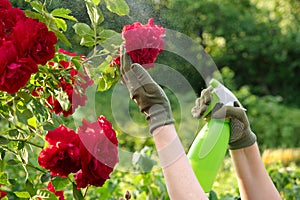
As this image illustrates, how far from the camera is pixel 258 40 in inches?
459

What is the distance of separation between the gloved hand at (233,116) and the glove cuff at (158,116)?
0.41 meters

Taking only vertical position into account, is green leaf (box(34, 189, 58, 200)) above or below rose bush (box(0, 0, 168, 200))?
below

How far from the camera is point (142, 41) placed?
1.62 meters

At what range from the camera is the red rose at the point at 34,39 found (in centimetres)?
136

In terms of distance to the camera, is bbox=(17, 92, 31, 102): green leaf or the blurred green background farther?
the blurred green background

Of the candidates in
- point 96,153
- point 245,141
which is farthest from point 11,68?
point 245,141

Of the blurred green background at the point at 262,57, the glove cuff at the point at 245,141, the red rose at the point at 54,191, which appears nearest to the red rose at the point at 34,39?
the red rose at the point at 54,191

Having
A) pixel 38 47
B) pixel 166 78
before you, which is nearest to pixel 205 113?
pixel 166 78

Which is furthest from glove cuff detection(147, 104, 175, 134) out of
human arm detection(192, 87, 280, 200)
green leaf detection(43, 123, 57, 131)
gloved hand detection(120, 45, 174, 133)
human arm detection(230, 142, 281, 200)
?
human arm detection(230, 142, 281, 200)

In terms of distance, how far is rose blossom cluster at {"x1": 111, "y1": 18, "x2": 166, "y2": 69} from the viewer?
1605mm

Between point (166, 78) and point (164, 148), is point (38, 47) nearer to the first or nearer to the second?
point (164, 148)

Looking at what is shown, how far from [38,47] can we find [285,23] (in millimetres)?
11217

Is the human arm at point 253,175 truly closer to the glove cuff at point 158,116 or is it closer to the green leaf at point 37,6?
the glove cuff at point 158,116

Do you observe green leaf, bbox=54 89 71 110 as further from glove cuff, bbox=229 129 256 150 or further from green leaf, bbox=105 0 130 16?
glove cuff, bbox=229 129 256 150
